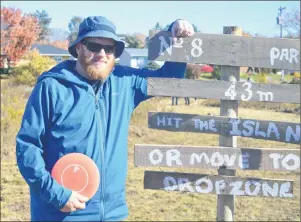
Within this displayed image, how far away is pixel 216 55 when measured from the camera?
321cm

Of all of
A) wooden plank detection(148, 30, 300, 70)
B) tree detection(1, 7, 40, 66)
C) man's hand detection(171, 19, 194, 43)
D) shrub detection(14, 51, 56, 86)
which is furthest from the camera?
tree detection(1, 7, 40, 66)

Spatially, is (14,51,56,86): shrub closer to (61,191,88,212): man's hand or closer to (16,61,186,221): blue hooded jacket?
(16,61,186,221): blue hooded jacket

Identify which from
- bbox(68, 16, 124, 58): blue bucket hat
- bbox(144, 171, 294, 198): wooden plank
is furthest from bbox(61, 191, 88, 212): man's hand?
bbox(68, 16, 124, 58): blue bucket hat

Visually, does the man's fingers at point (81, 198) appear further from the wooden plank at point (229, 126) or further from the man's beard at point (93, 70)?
the wooden plank at point (229, 126)

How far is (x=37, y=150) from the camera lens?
252cm

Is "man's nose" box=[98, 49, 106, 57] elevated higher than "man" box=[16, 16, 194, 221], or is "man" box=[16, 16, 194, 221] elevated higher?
"man's nose" box=[98, 49, 106, 57]

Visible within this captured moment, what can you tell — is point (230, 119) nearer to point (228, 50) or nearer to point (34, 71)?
point (228, 50)

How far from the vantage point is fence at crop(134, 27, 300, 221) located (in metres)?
3.16

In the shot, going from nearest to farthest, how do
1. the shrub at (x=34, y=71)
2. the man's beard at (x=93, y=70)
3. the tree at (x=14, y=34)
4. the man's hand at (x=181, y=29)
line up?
the man's beard at (x=93, y=70) → the man's hand at (x=181, y=29) → the shrub at (x=34, y=71) → the tree at (x=14, y=34)

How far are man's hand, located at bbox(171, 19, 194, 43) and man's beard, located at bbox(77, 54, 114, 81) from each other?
58cm

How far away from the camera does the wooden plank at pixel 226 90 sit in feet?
10.4

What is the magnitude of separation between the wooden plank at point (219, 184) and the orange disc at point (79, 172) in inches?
28.7

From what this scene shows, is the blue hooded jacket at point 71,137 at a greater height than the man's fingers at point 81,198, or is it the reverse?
the blue hooded jacket at point 71,137

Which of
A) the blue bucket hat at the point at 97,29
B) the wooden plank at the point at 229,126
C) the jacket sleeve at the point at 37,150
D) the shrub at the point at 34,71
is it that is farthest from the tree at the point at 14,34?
the jacket sleeve at the point at 37,150
